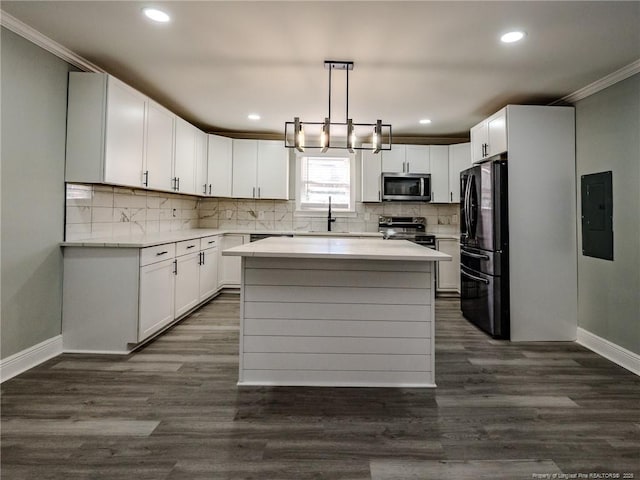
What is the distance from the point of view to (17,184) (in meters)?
2.39

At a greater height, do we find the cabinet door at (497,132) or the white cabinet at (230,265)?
the cabinet door at (497,132)

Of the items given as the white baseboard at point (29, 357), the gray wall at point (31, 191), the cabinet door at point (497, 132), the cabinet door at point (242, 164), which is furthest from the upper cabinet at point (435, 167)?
the white baseboard at point (29, 357)

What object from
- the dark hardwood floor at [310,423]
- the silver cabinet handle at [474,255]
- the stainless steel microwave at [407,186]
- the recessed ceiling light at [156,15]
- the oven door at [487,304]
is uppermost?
the recessed ceiling light at [156,15]

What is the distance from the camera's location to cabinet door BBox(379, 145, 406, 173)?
5.24 meters

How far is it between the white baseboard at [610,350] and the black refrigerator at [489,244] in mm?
671

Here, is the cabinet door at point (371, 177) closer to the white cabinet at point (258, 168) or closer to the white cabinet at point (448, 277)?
the white cabinet at point (258, 168)

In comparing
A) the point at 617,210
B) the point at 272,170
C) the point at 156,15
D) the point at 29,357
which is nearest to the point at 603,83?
the point at 617,210

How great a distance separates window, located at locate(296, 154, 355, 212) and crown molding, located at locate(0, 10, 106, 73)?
3.06 metres

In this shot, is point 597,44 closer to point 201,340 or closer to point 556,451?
point 556,451

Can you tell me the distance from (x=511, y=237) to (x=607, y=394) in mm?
1482

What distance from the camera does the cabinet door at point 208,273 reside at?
427cm

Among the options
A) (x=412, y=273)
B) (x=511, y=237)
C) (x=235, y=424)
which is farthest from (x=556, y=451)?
(x=511, y=237)

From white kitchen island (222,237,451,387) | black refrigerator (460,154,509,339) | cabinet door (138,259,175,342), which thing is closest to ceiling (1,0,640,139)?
black refrigerator (460,154,509,339)

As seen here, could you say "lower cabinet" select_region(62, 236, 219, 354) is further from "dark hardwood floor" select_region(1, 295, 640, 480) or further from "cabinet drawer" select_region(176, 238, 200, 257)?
"cabinet drawer" select_region(176, 238, 200, 257)
